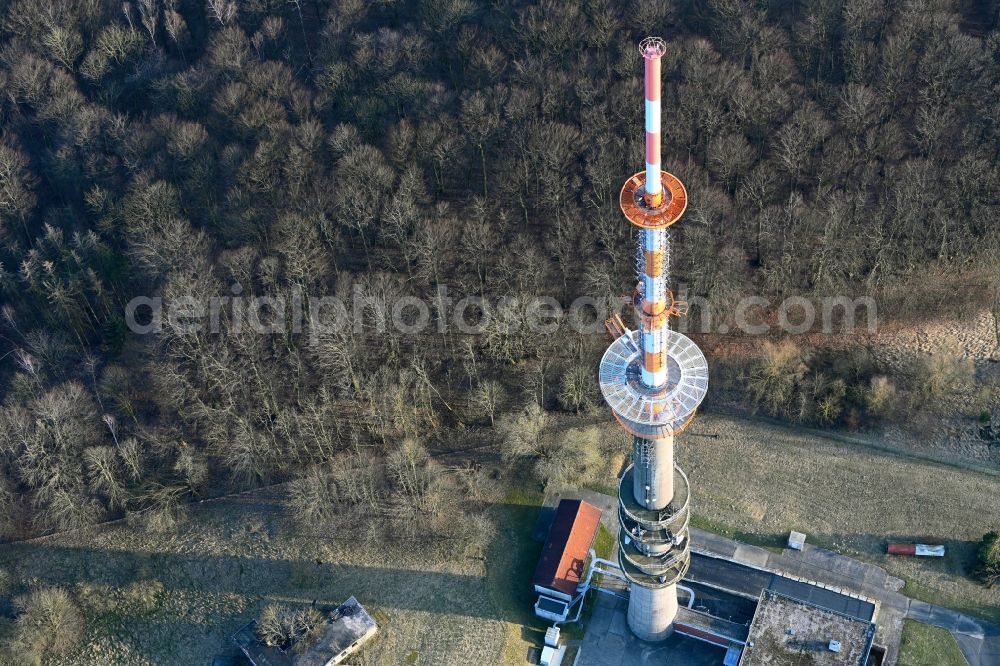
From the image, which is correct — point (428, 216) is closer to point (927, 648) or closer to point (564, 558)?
point (564, 558)

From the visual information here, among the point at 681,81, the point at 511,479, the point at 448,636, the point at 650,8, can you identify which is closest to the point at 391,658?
the point at 448,636

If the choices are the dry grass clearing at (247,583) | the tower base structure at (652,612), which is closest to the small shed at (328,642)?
the dry grass clearing at (247,583)

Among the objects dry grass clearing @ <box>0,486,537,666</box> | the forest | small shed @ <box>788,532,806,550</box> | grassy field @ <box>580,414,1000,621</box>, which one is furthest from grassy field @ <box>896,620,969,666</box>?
dry grass clearing @ <box>0,486,537,666</box>

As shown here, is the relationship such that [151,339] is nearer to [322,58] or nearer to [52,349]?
[52,349]

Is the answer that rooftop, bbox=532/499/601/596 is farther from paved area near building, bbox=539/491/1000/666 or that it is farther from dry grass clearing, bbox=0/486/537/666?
dry grass clearing, bbox=0/486/537/666

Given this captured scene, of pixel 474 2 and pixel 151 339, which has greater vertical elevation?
pixel 474 2

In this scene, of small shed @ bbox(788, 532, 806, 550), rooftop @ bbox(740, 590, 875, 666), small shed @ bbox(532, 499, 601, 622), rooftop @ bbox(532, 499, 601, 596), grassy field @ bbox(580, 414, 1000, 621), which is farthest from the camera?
small shed @ bbox(788, 532, 806, 550)
